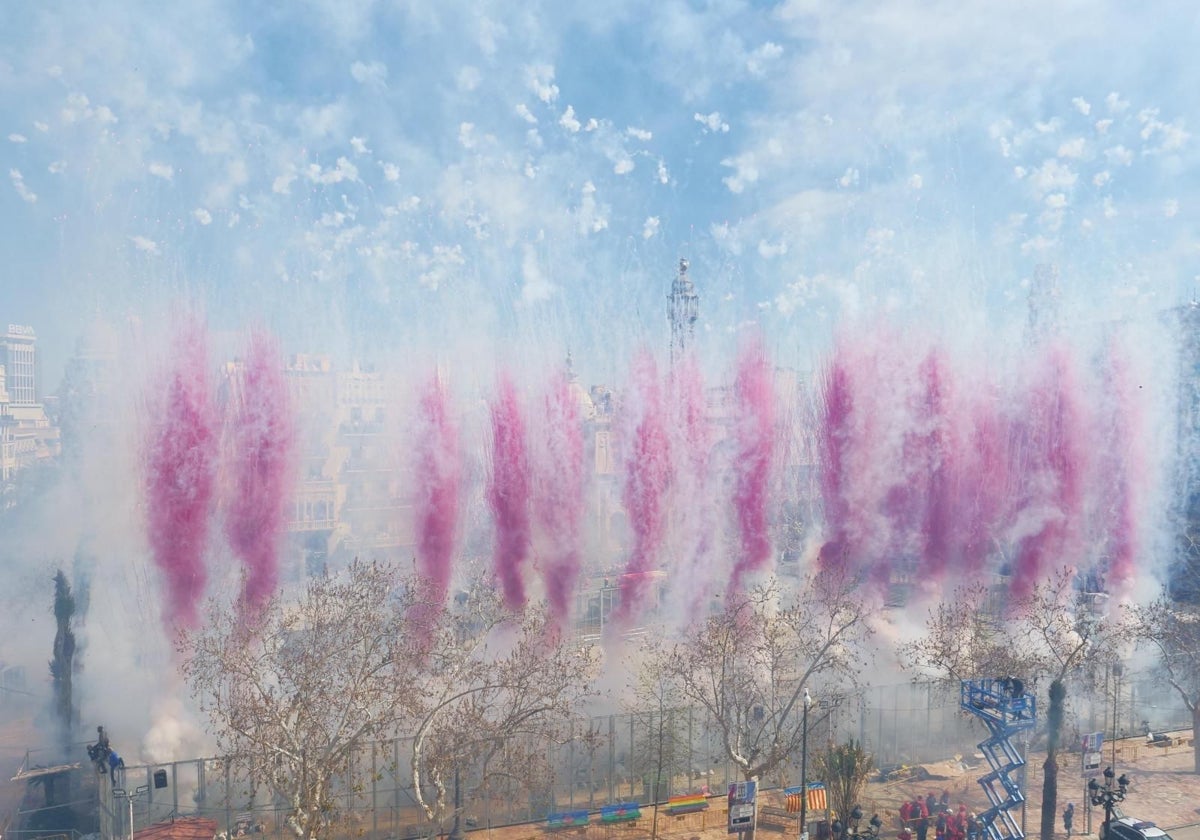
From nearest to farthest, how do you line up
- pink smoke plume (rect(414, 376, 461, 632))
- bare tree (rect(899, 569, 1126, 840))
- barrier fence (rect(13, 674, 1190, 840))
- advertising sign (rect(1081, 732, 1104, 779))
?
barrier fence (rect(13, 674, 1190, 840)) → bare tree (rect(899, 569, 1126, 840)) → advertising sign (rect(1081, 732, 1104, 779)) → pink smoke plume (rect(414, 376, 461, 632))

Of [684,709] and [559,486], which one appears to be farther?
[559,486]

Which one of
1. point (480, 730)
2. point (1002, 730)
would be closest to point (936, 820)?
point (1002, 730)

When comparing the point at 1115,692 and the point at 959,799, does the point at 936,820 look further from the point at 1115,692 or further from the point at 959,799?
the point at 1115,692

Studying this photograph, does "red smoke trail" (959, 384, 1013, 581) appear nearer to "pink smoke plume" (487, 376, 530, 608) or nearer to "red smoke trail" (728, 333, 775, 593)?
"red smoke trail" (728, 333, 775, 593)

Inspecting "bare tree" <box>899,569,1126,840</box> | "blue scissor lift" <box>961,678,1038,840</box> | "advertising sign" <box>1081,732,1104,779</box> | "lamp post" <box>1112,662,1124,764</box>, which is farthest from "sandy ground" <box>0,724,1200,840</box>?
"blue scissor lift" <box>961,678,1038,840</box>

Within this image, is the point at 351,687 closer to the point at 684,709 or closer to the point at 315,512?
the point at 684,709

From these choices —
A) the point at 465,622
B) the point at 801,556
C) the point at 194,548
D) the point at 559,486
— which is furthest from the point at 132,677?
the point at 801,556

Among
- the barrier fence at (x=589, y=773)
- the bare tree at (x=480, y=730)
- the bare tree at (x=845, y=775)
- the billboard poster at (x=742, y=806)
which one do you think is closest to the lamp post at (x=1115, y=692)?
the barrier fence at (x=589, y=773)
